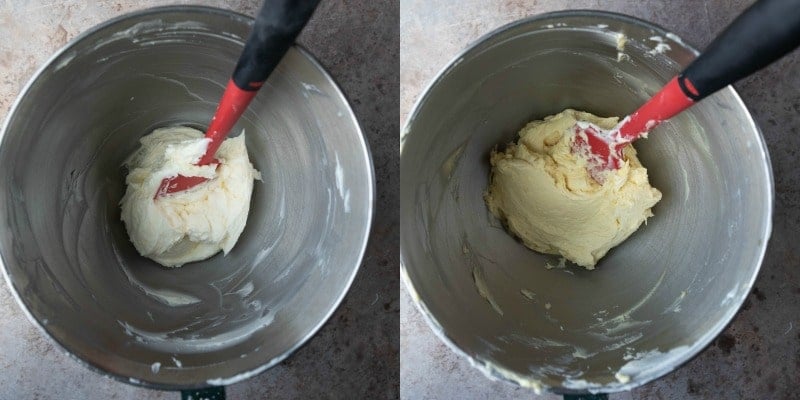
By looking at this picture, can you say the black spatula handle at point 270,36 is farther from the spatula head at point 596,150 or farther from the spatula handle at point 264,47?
the spatula head at point 596,150

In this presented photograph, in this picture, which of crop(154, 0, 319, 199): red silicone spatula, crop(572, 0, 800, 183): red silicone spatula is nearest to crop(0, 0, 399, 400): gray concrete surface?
crop(154, 0, 319, 199): red silicone spatula

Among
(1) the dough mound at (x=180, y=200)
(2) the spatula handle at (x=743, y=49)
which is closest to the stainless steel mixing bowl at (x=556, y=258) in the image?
(2) the spatula handle at (x=743, y=49)

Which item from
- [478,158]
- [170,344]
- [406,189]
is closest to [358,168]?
[406,189]

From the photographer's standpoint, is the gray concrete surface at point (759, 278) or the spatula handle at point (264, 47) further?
the gray concrete surface at point (759, 278)

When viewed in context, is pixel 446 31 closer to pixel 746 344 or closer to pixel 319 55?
pixel 319 55

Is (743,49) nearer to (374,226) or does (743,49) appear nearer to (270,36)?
(270,36)

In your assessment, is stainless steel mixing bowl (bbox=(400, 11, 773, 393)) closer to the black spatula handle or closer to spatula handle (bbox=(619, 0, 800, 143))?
spatula handle (bbox=(619, 0, 800, 143))
